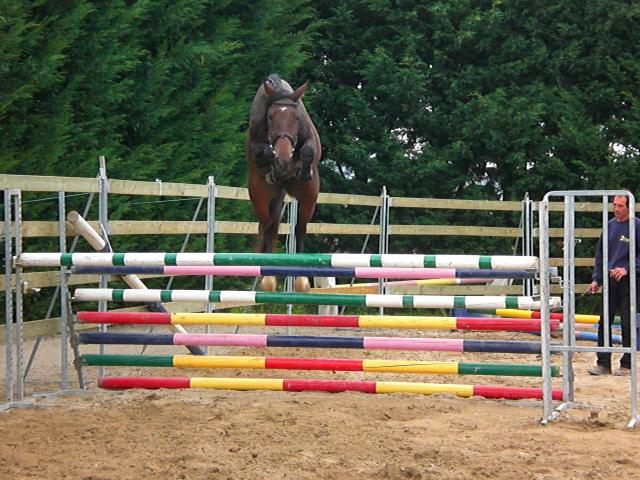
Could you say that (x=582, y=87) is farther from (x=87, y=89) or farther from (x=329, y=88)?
(x=87, y=89)

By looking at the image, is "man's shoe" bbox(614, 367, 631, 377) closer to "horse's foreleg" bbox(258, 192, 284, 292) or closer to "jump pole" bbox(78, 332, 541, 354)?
"jump pole" bbox(78, 332, 541, 354)

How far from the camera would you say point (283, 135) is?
225 inches

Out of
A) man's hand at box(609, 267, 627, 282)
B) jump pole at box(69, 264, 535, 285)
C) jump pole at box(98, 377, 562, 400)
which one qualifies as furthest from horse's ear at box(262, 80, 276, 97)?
man's hand at box(609, 267, 627, 282)

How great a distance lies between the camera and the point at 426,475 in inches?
149

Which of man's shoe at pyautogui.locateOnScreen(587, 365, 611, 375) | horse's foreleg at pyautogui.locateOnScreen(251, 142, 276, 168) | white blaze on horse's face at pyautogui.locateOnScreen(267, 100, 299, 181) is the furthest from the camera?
man's shoe at pyautogui.locateOnScreen(587, 365, 611, 375)

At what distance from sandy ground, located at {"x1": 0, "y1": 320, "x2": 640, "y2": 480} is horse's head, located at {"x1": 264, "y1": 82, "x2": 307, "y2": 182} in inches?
58.4

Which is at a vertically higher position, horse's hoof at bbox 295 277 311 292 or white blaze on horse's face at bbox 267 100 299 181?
white blaze on horse's face at bbox 267 100 299 181

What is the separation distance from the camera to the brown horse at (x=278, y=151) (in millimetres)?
5766

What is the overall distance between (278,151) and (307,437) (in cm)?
195

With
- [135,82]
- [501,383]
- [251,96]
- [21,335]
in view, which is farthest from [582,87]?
[21,335]

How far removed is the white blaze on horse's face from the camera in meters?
5.67

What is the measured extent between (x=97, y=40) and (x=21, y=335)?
4578 millimetres

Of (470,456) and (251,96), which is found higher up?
(251,96)

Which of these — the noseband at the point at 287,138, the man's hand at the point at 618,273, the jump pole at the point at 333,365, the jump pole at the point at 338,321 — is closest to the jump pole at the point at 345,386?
the jump pole at the point at 333,365
